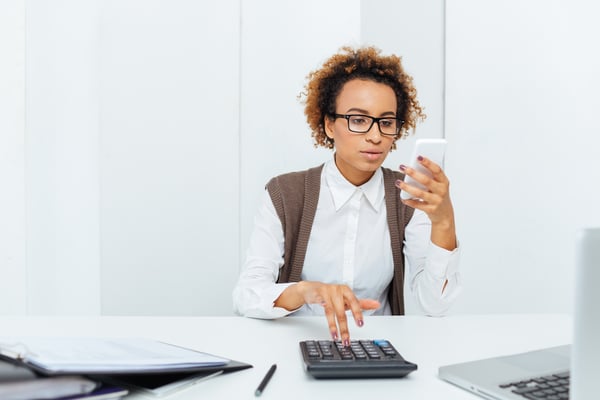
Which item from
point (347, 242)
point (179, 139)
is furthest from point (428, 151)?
point (179, 139)

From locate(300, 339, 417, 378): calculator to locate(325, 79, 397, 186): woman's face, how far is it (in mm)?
738

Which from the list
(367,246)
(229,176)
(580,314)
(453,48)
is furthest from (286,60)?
(580,314)

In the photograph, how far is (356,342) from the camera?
837mm

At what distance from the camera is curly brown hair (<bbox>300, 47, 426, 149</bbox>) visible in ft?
5.23

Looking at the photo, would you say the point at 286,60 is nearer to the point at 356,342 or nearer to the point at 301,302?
the point at 301,302

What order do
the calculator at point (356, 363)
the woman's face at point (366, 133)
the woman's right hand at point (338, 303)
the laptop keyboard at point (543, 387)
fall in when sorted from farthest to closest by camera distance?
1. the woman's face at point (366, 133)
2. the woman's right hand at point (338, 303)
3. the calculator at point (356, 363)
4. the laptop keyboard at point (543, 387)

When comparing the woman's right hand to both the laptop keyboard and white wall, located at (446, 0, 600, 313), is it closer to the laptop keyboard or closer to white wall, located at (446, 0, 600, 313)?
the laptop keyboard

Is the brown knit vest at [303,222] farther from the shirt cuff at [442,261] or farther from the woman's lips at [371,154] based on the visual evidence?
the shirt cuff at [442,261]

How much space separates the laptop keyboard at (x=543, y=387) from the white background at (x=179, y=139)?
54.2 inches

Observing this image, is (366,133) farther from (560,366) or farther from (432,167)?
(560,366)

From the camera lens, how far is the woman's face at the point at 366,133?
1429mm

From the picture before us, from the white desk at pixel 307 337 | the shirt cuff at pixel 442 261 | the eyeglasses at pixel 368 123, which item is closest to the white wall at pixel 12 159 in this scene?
the white desk at pixel 307 337

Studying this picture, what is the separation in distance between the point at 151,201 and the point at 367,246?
0.93m

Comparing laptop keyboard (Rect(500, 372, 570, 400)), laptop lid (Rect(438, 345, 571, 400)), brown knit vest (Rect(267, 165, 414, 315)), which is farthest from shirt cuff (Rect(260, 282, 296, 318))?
laptop keyboard (Rect(500, 372, 570, 400))
